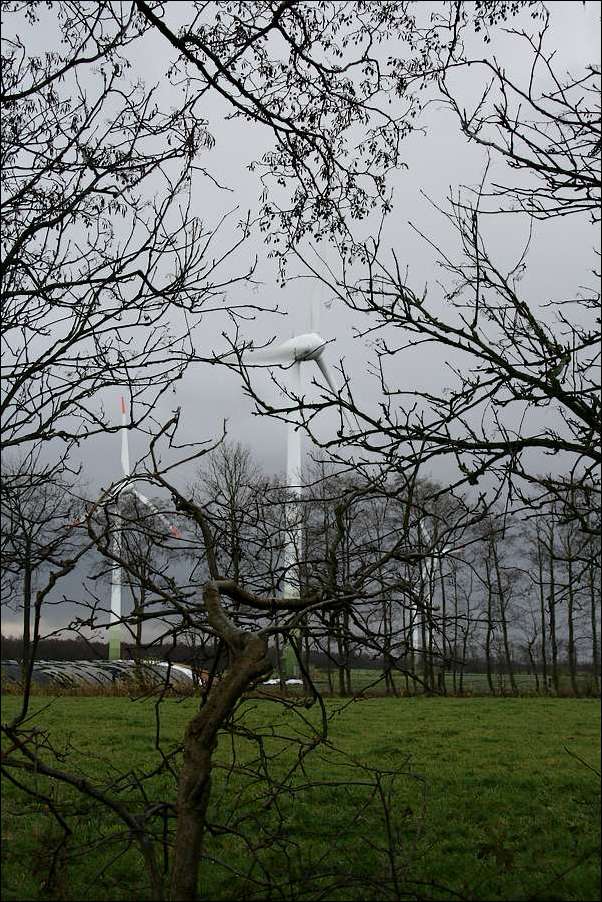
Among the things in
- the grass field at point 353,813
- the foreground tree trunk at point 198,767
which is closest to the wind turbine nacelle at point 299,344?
the grass field at point 353,813

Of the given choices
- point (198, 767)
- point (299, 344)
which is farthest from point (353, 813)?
point (299, 344)

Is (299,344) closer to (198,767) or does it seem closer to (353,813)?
(353,813)

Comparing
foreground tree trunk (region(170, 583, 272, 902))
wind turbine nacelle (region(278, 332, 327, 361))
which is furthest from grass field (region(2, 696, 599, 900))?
wind turbine nacelle (region(278, 332, 327, 361))

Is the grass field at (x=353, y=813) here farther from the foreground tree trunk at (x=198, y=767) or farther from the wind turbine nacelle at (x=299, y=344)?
the wind turbine nacelle at (x=299, y=344)

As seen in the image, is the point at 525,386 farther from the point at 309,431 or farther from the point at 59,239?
the point at 59,239

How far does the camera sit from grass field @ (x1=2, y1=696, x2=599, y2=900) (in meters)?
3.98

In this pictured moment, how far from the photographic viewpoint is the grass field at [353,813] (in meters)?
3.98

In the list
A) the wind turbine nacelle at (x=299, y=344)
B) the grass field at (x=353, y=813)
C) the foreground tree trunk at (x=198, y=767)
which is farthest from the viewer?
the wind turbine nacelle at (x=299, y=344)

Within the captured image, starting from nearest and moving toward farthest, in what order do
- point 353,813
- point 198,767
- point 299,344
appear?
point 198,767, point 353,813, point 299,344

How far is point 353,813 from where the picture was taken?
7996mm

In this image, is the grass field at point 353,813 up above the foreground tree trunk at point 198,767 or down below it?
below

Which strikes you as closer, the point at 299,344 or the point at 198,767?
the point at 198,767

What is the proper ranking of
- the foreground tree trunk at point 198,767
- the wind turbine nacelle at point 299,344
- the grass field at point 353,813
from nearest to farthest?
the foreground tree trunk at point 198,767, the grass field at point 353,813, the wind turbine nacelle at point 299,344

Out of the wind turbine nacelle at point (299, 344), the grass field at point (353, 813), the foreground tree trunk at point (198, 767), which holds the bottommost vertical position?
the grass field at point (353, 813)
